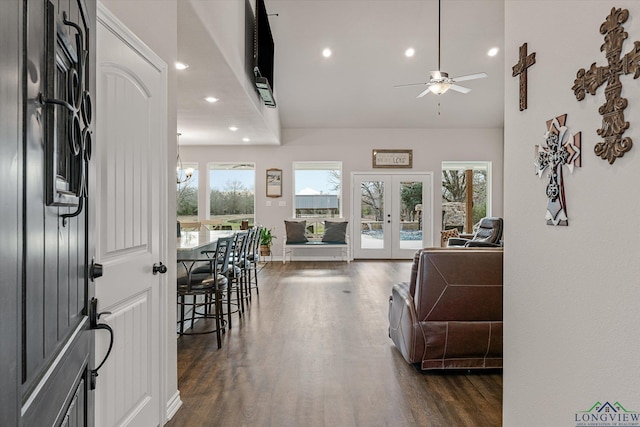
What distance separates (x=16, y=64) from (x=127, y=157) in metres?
1.28

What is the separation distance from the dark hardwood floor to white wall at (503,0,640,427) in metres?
0.63

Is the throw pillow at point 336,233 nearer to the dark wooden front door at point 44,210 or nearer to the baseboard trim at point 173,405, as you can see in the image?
the baseboard trim at point 173,405

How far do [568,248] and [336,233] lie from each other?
7.23 m

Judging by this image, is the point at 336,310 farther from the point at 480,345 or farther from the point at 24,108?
the point at 24,108

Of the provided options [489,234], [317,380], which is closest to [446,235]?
[489,234]

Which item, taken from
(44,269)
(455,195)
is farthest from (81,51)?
(455,195)

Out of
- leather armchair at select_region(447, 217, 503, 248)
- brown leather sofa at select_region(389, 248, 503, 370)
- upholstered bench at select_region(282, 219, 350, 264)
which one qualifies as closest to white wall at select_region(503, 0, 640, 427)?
brown leather sofa at select_region(389, 248, 503, 370)

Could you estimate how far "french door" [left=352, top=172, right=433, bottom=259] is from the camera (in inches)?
354

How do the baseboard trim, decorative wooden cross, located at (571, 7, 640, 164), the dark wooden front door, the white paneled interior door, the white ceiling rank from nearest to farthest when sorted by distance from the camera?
1. the dark wooden front door
2. decorative wooden cross, located at (571, 7, 640, 164)
3. the white paneled interior door
4. the baseboard trim
5. the white ceiling

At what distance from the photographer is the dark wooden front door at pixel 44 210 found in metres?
0.57

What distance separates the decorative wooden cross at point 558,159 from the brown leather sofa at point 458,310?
1.31 metres

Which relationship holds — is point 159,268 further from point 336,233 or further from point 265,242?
point 336,233

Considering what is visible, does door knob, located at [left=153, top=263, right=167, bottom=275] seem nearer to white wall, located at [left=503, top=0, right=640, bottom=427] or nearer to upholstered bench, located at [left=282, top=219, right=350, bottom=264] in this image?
white wall, located at [left=503, top=0, right=640, bottom=427]

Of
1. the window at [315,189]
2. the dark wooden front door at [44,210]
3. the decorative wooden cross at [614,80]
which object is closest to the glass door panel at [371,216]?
the window at [315,189]
